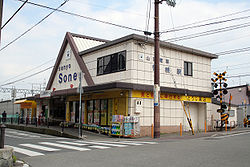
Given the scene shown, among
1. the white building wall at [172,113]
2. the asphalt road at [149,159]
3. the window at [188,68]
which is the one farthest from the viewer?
the window at [188,68]

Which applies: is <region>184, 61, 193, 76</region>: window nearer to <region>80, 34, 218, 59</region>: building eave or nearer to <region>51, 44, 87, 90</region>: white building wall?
<region>80, 34, 218, 59</region>: building eave

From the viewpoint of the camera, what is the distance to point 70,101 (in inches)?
1097

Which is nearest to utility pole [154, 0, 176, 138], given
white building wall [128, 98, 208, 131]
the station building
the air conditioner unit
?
the station building

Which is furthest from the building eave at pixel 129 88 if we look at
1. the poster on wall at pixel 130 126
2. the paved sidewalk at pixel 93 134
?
the paved sidewalk at pixel 93 134

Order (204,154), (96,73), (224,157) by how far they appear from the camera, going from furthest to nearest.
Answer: (96,73), (204,154), (224,157)

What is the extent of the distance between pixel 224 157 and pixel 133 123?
32.3 ft

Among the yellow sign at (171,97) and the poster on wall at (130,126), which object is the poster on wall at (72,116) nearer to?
the yellow sign at (171,97)

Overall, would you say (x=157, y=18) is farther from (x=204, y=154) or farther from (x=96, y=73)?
(x=204, y=154)

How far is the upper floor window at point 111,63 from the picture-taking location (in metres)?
20.9

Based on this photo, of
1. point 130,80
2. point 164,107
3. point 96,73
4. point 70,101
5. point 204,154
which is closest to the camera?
point 204,154

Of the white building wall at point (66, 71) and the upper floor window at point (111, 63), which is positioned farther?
the white building wall at point (66, 71)

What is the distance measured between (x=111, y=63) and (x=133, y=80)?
3.14m

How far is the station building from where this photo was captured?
2011 cm

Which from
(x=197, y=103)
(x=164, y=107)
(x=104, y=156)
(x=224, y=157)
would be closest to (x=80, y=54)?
(x=164, y=107)
